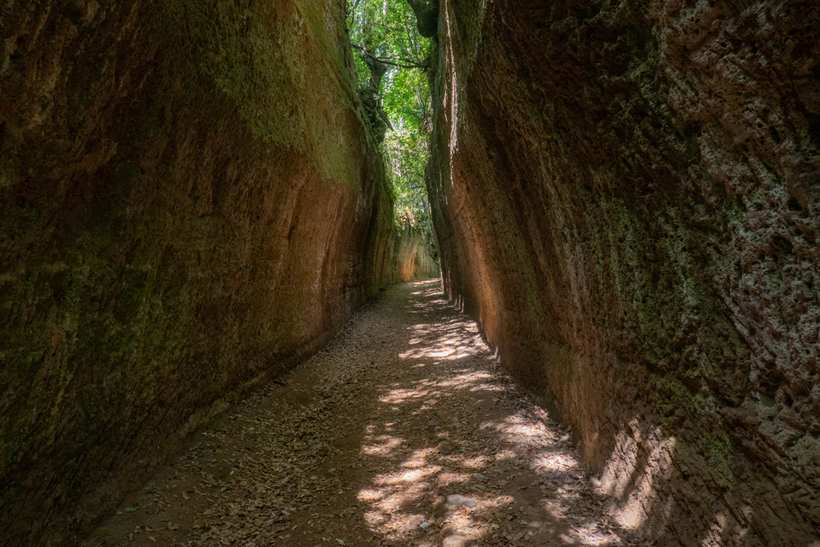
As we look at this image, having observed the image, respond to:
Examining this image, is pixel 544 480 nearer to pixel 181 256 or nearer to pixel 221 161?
pixel 181 256

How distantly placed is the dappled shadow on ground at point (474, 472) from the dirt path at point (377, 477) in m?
0.01

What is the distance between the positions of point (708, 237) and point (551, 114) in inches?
73.9

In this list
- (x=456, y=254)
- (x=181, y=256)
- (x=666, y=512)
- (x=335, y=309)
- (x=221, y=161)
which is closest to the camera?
(x=666, y=512)

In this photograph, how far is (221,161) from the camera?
512 cm

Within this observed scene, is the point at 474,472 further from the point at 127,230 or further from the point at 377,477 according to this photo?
the point at 127,230

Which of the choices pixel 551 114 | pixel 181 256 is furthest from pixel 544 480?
pixel 181 256

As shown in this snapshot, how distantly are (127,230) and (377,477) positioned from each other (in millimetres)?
3601

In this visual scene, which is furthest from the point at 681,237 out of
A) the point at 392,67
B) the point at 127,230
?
the point at 392,67

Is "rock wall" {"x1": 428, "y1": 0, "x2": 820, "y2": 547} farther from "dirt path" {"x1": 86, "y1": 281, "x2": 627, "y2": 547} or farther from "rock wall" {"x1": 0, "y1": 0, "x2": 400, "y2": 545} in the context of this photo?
"rock wall" {"x1": 0, "y1": 0, "x2": 400, "y2": 545}

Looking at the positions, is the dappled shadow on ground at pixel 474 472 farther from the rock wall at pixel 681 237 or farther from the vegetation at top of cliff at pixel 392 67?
the vegetation at top of cliff at pixel 392 67

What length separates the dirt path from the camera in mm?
3598

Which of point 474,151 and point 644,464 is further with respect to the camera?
point 474,151

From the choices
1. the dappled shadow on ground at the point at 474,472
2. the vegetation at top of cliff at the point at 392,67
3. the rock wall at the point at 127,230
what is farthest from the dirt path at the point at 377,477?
the vegetation at top of cliff at the point at 392,67

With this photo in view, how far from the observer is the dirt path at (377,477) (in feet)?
11.8
